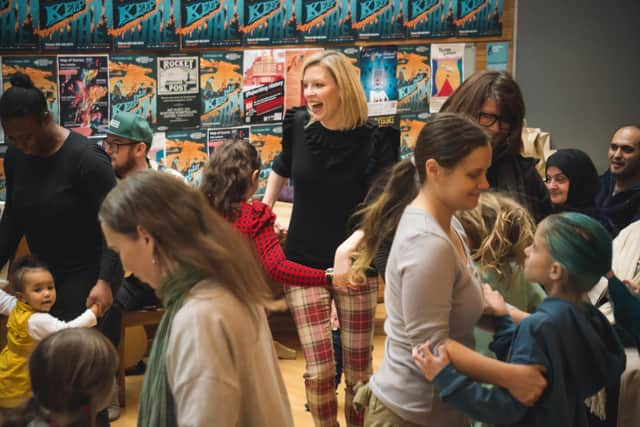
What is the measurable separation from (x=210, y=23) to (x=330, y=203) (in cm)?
263

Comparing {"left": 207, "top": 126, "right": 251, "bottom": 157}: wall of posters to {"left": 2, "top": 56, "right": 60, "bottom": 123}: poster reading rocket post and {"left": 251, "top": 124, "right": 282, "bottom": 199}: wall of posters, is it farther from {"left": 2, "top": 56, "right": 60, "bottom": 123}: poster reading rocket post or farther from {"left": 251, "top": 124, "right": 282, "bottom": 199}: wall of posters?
{"left": 2, "top": 56, "right": 60, "bottom": 123}: poster reading rocket post

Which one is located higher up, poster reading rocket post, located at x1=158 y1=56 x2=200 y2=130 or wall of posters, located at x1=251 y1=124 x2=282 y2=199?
poster reading rocket post, located at x1=158 y1=56 x2=200 y2=130

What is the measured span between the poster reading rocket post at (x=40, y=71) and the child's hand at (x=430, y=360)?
3746mm

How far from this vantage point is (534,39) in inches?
281

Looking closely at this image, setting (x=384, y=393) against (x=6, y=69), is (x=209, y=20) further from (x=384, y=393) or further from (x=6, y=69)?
(x=384, y=393)

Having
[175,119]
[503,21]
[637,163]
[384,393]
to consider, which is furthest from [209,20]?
[384,393]

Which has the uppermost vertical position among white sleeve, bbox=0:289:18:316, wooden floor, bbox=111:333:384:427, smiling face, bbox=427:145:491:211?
smiling face, bbox=427:145:491:211

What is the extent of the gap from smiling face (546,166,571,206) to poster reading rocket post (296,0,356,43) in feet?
7.92

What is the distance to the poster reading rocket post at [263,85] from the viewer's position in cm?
612

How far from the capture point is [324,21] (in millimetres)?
6371

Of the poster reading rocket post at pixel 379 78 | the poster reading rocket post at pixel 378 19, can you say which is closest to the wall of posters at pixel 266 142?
the poster reading rocket post at pixel 379 78

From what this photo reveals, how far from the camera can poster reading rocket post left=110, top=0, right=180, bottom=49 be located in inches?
219

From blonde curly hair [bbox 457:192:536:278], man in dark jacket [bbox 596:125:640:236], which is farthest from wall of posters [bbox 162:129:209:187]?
blonde curly hair [bbox 457:192:536:278]

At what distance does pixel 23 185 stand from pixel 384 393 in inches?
75.2
